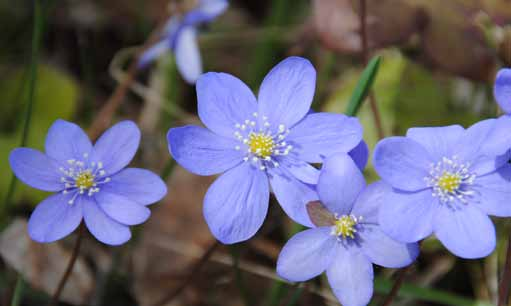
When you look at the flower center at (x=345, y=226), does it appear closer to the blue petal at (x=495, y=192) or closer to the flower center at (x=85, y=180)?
the blue petal at (x=495, y=192)

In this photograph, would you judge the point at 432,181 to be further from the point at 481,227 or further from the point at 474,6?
the point at 474,6

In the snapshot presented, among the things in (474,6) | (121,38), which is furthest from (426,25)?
(121,38)

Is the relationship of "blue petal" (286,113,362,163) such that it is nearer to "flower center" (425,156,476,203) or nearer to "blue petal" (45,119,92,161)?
"flower center" (425,156,476,203)

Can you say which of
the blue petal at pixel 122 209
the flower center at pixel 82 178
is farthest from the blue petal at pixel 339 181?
the flower center at pixel 82 178

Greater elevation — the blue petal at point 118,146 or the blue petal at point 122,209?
the blue petal at point 118,146

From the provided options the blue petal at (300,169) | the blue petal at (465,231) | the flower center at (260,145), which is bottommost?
the blue petal at (465,231)

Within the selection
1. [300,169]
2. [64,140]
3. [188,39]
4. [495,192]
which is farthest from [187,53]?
[495,192]

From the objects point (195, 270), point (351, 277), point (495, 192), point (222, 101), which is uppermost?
point (222, 101)

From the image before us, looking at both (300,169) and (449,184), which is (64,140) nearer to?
(300,169)
